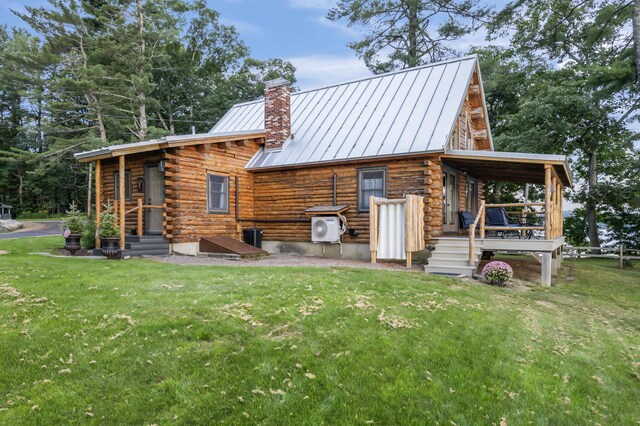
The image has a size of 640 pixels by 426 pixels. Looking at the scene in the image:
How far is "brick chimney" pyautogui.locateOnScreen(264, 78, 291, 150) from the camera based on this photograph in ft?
48.3

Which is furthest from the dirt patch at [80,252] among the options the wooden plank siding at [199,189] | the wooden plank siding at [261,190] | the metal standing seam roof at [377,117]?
the metal standing seam roof at [377,117]

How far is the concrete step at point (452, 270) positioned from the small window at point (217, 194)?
6.95 m

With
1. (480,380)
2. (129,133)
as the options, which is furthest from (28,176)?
(480,380)

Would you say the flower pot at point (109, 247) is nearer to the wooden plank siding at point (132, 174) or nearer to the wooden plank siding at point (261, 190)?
the wooden plank siding at point (261, 190)

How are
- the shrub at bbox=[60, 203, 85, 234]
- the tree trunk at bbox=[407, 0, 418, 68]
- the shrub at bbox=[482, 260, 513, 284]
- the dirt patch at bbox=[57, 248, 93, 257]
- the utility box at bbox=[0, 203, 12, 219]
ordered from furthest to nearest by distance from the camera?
→ the tree trunk at bbox=[407, 0, 418, 68], the utility box at bbox=[0, 203, 12, 219], the shrub at bbox=[60, 203, 85, 234], the dirt patch at bbox=[57, 248, 93, 257], the shrub at bbox=[482, 260, 513, 284]

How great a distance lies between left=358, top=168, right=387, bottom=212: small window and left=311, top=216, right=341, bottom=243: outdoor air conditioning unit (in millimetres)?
918

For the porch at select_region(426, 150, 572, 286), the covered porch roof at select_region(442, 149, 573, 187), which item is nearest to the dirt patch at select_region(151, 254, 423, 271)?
the porch at select_region(426, 150, 572, 286)

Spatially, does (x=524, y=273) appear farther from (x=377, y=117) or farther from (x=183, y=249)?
(x=183, y=249)

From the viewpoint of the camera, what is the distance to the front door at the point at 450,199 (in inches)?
523

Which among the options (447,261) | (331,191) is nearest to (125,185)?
(331,191)

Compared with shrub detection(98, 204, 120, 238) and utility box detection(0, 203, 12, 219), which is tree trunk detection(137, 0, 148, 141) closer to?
utility box detection(0, 203, 12, 219)

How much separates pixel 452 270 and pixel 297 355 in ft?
21.8

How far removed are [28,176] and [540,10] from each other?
4029 cm

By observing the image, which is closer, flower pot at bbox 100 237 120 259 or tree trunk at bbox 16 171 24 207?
flower pot at bbox 100 237 120 259
